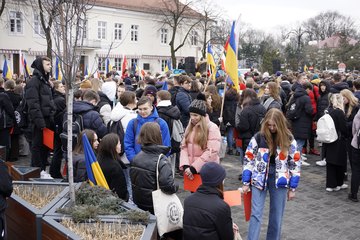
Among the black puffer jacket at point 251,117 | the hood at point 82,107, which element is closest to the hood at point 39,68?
the hood at point 82,107

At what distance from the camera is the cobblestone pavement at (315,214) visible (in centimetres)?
601

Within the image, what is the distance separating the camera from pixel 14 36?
42.4m

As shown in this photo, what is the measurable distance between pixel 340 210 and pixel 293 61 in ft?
115

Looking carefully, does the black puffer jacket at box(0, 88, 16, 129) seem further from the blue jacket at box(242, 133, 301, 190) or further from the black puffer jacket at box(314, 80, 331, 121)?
the black puffer jacket at box(314, 80, 331, 121)

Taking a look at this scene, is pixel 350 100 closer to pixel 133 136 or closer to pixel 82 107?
pixel 133 136

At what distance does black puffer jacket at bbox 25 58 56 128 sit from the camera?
741 centimetres

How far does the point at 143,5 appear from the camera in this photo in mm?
54719

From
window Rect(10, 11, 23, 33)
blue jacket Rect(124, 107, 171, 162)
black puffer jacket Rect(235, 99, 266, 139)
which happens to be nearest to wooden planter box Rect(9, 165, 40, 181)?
blue jacket Rect(124, 107, 171, 162)

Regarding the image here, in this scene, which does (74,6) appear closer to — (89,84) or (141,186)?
(141,186)

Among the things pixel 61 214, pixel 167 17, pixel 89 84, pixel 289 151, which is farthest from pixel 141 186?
pixel 167 17

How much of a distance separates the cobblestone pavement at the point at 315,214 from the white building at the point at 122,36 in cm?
3849

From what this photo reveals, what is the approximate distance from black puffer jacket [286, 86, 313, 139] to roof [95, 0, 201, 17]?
4285 centimetres

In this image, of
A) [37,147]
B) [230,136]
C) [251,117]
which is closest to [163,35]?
[230,136]

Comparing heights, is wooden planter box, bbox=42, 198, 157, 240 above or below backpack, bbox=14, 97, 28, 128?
below
